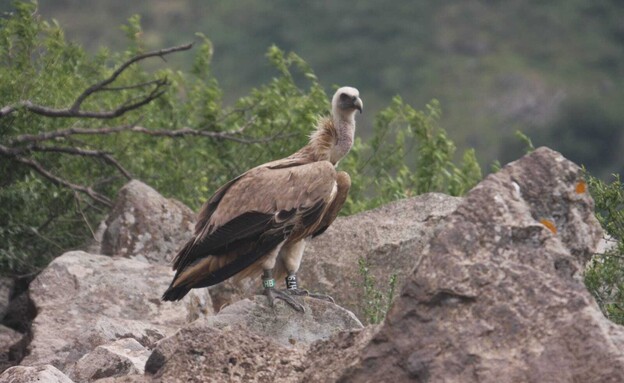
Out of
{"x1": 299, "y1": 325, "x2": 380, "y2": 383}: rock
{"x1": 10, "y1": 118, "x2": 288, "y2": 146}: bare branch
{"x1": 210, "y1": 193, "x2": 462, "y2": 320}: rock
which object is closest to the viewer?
{"x1": 299, "y1": 325, "x2": 380, "y2": 383}: rock

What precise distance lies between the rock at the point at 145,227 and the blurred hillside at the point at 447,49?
205 ft

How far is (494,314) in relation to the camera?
20.4 feet

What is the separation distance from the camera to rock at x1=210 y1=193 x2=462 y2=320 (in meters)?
10.7

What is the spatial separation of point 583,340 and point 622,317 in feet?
7.70

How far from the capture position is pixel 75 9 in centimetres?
9406

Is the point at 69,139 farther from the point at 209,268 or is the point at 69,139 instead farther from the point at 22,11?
the point at 209,268

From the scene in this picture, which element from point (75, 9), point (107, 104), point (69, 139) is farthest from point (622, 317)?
point (75, 9)

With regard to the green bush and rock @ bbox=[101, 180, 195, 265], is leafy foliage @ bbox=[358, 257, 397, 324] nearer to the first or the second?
rock @ bbox=[101, 180, 195, 265]

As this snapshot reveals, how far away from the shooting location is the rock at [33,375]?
728 centimetres

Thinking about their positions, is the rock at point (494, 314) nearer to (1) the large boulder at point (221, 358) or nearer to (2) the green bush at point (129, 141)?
(1) the large boulder at point (221, 358)

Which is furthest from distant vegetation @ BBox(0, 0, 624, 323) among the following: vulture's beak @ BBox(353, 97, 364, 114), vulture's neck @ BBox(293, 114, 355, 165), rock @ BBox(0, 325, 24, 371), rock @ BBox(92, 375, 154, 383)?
rock @ BBox(92, 375, 154, 383)

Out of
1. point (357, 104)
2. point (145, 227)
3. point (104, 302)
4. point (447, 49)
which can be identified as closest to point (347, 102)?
point (357, 104)

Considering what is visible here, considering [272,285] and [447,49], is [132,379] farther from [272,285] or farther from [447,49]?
[447,49]

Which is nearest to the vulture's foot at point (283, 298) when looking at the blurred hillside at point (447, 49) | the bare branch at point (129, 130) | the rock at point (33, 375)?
the rock at point (33, 375)
